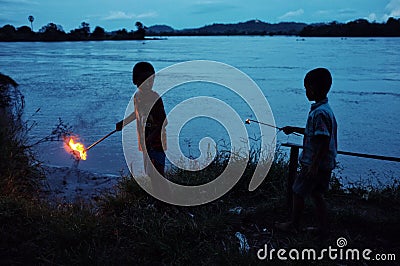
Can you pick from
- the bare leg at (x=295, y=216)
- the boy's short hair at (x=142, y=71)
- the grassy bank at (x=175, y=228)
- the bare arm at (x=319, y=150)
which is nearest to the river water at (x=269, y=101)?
the grassy bank at (x=175, y=228)

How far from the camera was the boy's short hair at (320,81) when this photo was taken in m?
3.21

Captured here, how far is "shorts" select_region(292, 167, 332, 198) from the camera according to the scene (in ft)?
11.0

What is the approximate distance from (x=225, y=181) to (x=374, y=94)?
30.9 feet

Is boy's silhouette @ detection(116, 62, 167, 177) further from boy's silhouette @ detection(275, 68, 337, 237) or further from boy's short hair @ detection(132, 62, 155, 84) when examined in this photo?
boy's silhouette @ detection(275, 68, 337, 237)

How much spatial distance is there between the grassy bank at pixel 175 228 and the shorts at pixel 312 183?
0.39m

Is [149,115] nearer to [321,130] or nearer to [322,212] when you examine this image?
[321,130]

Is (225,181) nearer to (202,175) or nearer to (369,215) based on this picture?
(202,175)

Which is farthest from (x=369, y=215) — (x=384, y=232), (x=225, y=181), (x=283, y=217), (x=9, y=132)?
(x=9, y=132)

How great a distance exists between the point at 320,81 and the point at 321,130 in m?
0.38

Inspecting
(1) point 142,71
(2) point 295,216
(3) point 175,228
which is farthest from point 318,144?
(1) point 142,71

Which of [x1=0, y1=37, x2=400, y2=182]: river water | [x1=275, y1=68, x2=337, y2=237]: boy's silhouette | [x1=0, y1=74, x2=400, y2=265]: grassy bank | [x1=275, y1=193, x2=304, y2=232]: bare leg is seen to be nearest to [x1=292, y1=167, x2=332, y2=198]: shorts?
[x1=275, y1=68, x2=337, y2=237]: boy's silhouette

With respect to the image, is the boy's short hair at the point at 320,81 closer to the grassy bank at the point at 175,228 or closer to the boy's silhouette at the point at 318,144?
the boy's silhouette at the point at 318,144

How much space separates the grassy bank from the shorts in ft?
1.29

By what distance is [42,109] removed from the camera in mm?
11094
